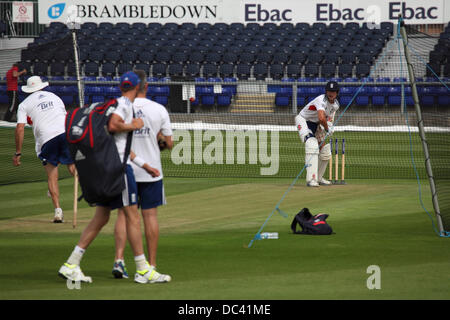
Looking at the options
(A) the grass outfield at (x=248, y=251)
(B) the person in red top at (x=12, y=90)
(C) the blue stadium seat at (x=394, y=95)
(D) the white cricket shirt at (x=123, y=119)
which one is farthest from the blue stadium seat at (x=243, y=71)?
(D) the white cricket shirt at (x=123, y=119)

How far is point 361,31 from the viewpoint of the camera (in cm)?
3584

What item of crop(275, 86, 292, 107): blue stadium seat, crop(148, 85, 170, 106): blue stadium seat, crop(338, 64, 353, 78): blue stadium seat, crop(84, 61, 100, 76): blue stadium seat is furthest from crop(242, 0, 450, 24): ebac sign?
crop(148, 85, 170, 106): blue stadium seat

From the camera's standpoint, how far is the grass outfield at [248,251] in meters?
6.97

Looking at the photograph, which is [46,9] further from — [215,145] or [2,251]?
[2,251]

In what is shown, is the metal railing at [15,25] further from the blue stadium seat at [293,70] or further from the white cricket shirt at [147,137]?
the white cricket shirt at [147,137]

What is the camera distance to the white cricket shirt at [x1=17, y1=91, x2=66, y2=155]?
11.8 m

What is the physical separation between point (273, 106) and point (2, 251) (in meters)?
19.9

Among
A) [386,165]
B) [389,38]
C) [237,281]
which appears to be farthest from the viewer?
[389,38]

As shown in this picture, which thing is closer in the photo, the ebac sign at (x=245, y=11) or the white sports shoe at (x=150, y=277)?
the white sports shoe at (x=150, y=277)

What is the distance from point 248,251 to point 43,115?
465cm

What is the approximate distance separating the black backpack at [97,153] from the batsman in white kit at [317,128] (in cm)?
859

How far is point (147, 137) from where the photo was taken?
24.9ft

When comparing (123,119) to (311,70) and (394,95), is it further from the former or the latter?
(311,70)
